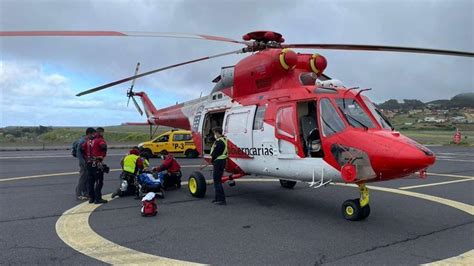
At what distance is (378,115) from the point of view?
7734 millimetres

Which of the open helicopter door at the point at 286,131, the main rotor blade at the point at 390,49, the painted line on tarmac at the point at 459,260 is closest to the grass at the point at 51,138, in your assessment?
the open helicopter door at the point at 286,131

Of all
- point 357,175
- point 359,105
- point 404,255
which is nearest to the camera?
point 404,255

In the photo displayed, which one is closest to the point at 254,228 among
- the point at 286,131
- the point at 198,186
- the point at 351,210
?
the point at 351,210

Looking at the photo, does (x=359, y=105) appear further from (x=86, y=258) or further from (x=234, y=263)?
(x=86, y=258)

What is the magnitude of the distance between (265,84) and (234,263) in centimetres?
526

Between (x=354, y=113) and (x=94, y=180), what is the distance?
20.4 ft

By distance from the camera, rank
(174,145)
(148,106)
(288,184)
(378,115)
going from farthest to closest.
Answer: (174,145) → (148,106) → (288,184) → (378,115)

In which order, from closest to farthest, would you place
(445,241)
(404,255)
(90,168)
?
(404,255), (445,241), (90,168)

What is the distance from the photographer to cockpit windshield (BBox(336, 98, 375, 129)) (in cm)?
732

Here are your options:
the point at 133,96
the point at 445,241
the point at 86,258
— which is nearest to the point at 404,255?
the point at 445,241

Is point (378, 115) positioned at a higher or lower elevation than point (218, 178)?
higher

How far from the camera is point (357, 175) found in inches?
270

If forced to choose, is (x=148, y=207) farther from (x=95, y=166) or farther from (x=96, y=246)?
(x=95, y=166)

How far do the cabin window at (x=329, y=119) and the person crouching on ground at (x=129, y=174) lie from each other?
5276 millimetres
